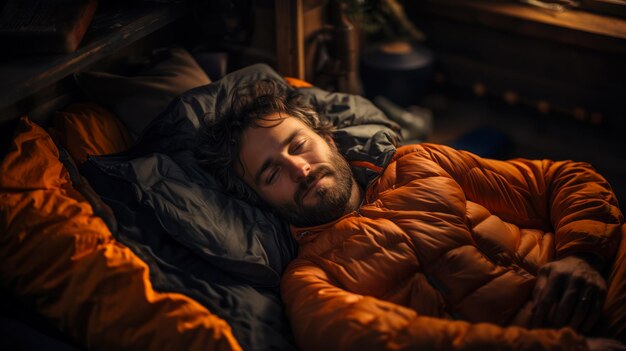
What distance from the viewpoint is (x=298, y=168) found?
1.40 metres

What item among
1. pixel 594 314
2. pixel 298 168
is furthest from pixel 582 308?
pixel 298 168

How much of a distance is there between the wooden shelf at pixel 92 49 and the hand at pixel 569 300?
125 cm

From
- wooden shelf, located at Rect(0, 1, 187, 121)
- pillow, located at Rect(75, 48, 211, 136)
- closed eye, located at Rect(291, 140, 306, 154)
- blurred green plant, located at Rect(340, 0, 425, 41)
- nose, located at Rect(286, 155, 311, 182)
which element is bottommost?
nose, located at Rect(286, 155, 311, 182)

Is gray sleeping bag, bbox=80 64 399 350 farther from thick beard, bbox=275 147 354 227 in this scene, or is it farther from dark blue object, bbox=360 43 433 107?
dark blue object, bbox=360 43 433 107

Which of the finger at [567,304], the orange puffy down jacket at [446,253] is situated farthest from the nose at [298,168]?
the finger at [567,304]

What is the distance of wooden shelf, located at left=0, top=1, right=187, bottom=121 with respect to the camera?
3.94 feet

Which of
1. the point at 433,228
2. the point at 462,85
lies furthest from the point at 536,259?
the point at 462,85

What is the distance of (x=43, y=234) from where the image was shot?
46.4 inches

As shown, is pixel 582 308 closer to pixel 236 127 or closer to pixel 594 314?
pixel 594 314

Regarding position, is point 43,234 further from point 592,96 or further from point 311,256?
point 592,96

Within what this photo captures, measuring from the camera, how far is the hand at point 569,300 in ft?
3.81

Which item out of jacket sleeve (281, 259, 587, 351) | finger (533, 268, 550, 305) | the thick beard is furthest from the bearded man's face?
finger (533, 268, 550, 305)

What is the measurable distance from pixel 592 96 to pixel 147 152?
201cm

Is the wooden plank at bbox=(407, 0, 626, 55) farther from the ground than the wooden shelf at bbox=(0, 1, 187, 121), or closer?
closer
